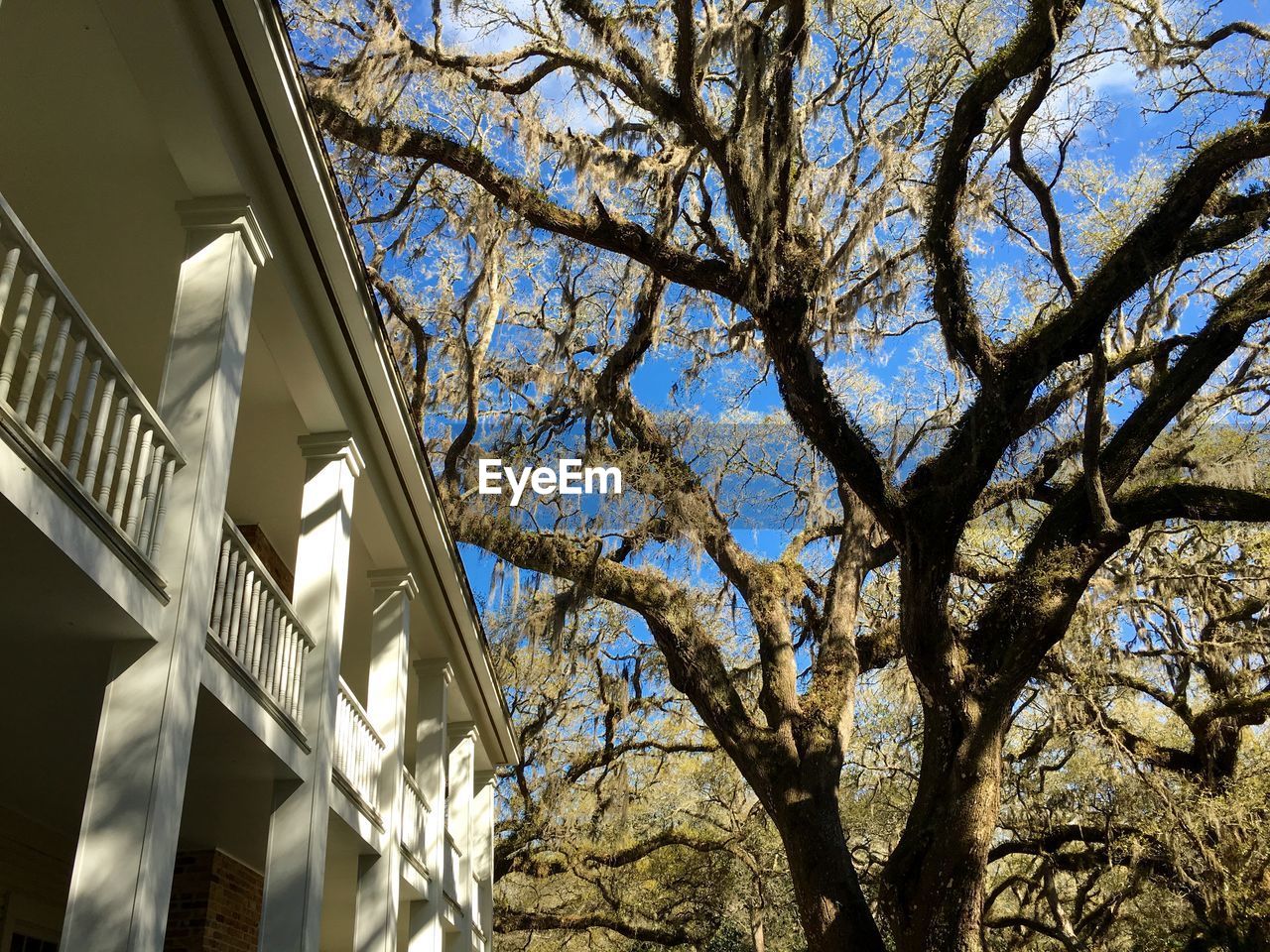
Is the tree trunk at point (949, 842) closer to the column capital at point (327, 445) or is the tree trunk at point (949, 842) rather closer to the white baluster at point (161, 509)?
the column capital at point (327, 445)

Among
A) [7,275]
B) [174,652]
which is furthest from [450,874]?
[7,275]

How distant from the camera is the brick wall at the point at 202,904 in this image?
28.6 feet

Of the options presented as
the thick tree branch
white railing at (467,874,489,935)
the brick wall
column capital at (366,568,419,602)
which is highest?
the thick tree branch

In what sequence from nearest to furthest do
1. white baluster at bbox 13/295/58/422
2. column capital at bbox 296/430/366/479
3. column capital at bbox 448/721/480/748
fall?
white baluster at bbox 13/295/58/422
column capital at bbox 296/430/366/479
column capital at bbox 448/721/480/748

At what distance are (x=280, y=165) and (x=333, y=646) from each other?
3.47 meters

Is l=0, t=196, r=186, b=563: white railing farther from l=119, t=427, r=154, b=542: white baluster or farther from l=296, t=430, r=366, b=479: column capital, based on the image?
l=296, t=430, r=366, b=479: column capital

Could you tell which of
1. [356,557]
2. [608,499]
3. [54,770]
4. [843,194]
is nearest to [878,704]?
[608,499]

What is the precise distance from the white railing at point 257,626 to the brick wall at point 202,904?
207 centimetres

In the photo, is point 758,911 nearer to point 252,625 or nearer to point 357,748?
point 357,748

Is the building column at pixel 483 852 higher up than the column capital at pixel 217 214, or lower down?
lower down

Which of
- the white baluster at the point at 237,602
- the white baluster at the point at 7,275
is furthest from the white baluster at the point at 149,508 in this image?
the white baluster at the point at 7,275

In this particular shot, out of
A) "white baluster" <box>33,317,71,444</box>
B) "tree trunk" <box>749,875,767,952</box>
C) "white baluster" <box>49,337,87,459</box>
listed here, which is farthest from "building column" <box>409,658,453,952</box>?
"tree trunk" <box>749,875,767,952</box>

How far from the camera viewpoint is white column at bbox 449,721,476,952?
562 inches

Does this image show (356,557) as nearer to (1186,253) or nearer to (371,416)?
(371,416)
